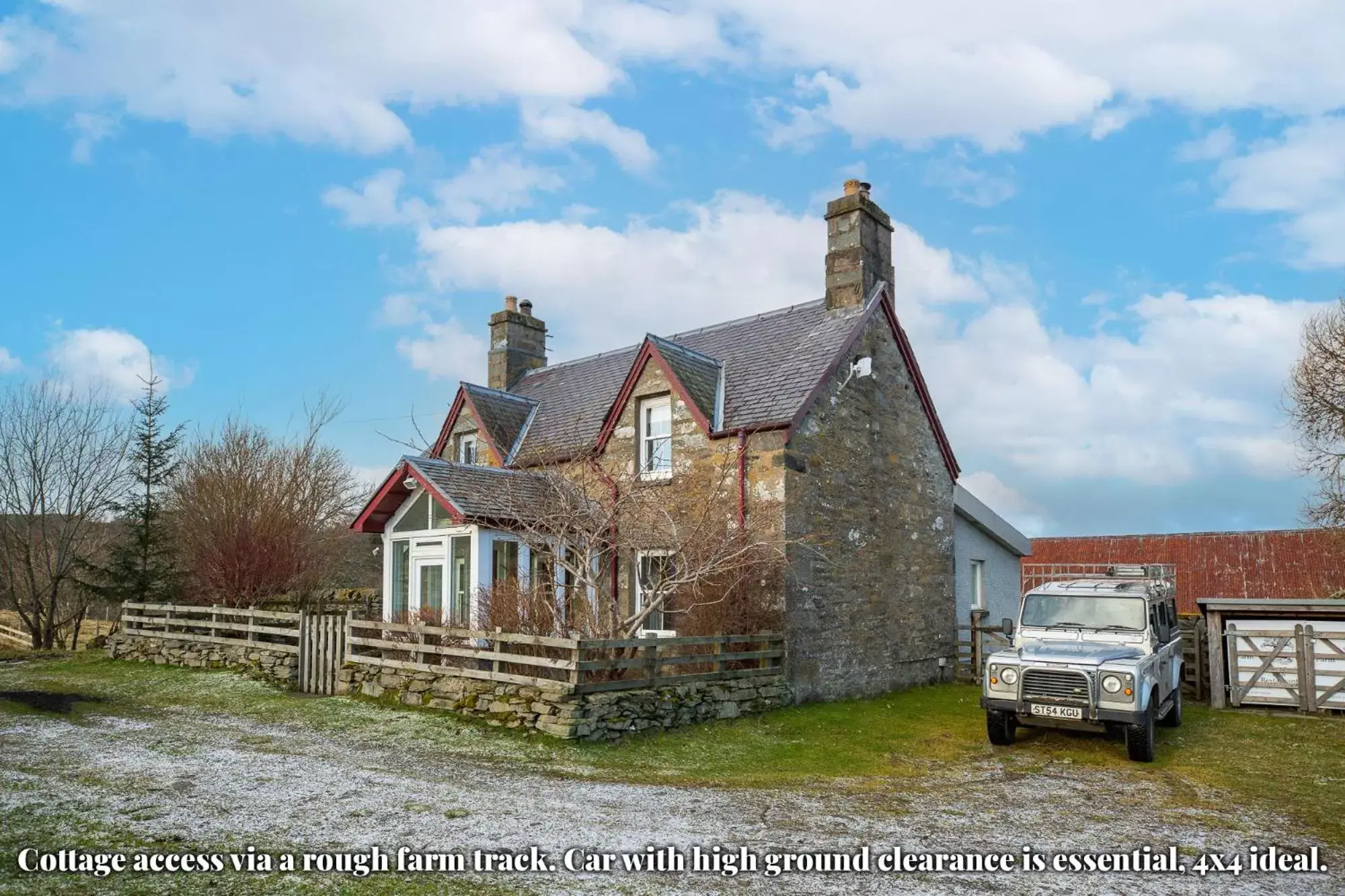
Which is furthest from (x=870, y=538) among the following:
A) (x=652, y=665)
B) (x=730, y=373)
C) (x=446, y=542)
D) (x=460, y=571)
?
(x=446, y=542)

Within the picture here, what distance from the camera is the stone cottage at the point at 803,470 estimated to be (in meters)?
16.8

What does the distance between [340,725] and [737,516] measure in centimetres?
721

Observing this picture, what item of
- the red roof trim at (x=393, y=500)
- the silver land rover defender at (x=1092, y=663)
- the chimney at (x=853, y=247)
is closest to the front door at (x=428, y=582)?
the red roof trim at (x=393, y=500)

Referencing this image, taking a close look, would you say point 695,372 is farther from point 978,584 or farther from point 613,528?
point 978,584

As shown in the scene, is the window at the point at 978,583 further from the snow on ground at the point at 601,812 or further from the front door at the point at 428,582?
the front door at the point at 428,582

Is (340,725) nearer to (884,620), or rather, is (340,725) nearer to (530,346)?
(884,620)

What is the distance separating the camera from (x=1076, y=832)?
8.59 metres

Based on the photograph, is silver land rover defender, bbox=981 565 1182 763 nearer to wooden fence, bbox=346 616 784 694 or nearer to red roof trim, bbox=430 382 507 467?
wooden fence, bbox=346 616 784 694

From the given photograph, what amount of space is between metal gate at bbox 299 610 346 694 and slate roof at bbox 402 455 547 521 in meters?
2.95

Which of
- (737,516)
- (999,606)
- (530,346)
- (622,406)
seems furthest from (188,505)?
(999,606)

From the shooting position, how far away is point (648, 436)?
18.7 meters

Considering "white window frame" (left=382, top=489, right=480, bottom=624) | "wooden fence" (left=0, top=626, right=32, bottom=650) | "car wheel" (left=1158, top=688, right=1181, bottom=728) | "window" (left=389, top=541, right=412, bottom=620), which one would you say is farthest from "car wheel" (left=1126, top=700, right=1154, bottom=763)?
"wooden fence" (left=0, top=626, right=32, bottom=650)

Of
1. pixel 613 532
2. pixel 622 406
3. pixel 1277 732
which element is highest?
pixel 622 406

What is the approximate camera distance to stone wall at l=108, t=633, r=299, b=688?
17578mm
